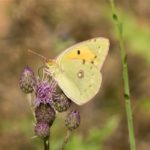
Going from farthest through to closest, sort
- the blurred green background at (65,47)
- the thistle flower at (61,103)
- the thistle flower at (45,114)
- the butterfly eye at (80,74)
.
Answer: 1. the blurred green background at (65,47)
2. the butterfly eye at (80,74)
3. the thistle flower at (61,103)
4. the thistle flower at (45,114)

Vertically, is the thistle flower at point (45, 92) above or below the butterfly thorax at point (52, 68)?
below

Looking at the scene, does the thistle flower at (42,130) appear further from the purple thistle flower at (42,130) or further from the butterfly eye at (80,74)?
the butterfly eye at (80,74)

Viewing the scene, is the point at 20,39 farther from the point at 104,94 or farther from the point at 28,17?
the point at 104,94

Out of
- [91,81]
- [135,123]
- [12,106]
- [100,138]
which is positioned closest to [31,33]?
[12,106]

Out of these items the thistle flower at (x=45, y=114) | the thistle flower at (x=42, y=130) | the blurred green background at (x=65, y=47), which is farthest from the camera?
the blurred green background at (x=65, y=47)

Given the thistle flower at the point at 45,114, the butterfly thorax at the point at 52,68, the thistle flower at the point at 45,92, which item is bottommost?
the thistle flower at the point at 45,114

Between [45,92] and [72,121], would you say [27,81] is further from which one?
[72,121]

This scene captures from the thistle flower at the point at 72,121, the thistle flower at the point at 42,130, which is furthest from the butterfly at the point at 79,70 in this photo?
the thistle flower at the point at 42,130
